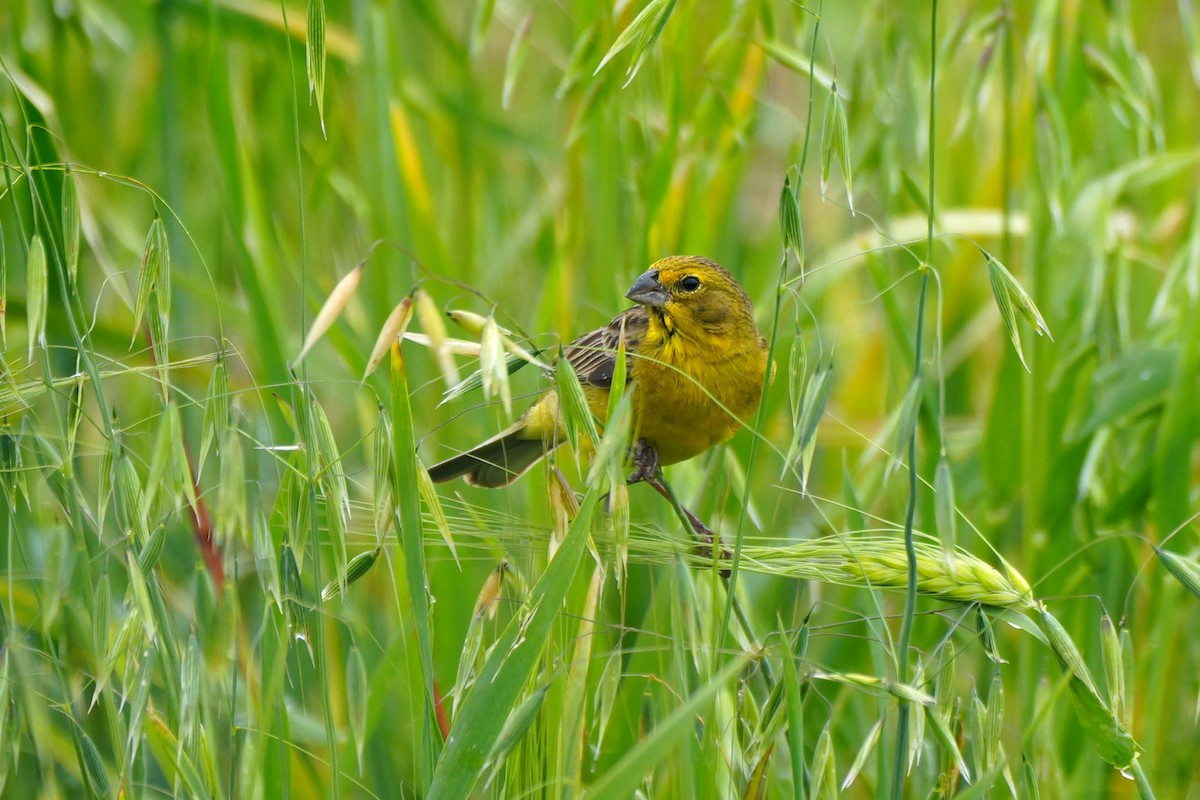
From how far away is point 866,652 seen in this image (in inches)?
104

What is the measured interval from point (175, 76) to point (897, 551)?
2.11 metres

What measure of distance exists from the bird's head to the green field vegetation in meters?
0.07

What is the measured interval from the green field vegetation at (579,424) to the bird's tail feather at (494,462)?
0.08 m

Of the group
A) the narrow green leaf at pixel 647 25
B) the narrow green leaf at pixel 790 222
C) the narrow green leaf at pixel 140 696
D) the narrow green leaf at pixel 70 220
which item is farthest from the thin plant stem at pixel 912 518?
the narrow green leaf at pixel 70 220

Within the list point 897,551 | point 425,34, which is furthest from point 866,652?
point 425,34

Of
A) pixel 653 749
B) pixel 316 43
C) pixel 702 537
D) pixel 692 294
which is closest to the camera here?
pixel 653 749

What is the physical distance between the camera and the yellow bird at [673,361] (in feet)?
7.45

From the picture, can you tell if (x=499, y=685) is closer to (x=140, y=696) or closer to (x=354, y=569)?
(x=354, y=569)

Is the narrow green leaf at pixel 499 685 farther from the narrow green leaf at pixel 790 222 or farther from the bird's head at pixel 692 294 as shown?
the bird's head at pixel 692 294

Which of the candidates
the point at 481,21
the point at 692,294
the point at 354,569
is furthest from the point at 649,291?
the point at 354,569

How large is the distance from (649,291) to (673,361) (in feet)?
0.64

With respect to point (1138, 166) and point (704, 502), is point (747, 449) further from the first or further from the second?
point (1138, 166)

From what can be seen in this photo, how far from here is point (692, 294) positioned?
249cm

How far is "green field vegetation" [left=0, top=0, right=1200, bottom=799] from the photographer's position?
1.47 meters
